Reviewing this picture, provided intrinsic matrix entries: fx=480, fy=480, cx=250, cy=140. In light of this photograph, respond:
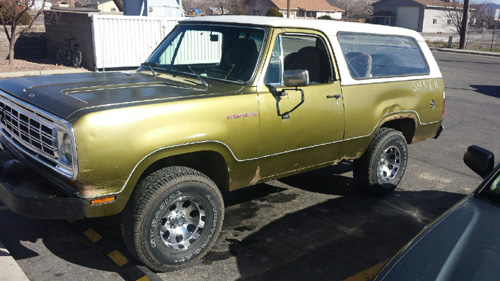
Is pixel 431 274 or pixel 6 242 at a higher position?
pixel 431 274

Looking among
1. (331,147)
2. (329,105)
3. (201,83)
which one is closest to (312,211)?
(331,147)

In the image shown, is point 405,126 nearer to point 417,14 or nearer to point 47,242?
point 47,242

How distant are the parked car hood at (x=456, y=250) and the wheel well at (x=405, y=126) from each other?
3.17 metres

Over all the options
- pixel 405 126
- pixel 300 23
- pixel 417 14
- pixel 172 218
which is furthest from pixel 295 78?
pixel 417 14

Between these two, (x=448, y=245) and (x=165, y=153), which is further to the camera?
(x=165, y=153)

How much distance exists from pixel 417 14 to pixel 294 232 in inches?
2788

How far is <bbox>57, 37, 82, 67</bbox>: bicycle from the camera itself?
17.3 m

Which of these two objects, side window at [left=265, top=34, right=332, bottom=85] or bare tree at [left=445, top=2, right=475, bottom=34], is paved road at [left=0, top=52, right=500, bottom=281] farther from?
bare tree at [left=445, top=2, right=475, bottom=34]

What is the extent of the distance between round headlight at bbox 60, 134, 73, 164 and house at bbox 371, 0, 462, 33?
223 ft

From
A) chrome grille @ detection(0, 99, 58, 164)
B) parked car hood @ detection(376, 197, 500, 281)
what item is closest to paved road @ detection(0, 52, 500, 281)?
chrome grille @ detection(0, 99, 58, 164)

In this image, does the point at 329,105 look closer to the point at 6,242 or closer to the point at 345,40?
the point at 345,40

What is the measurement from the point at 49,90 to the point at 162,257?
5.76ft

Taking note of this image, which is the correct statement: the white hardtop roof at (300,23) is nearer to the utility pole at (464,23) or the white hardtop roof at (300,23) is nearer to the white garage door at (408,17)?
the utility pole at (464,23)

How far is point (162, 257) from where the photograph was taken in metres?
3.99
